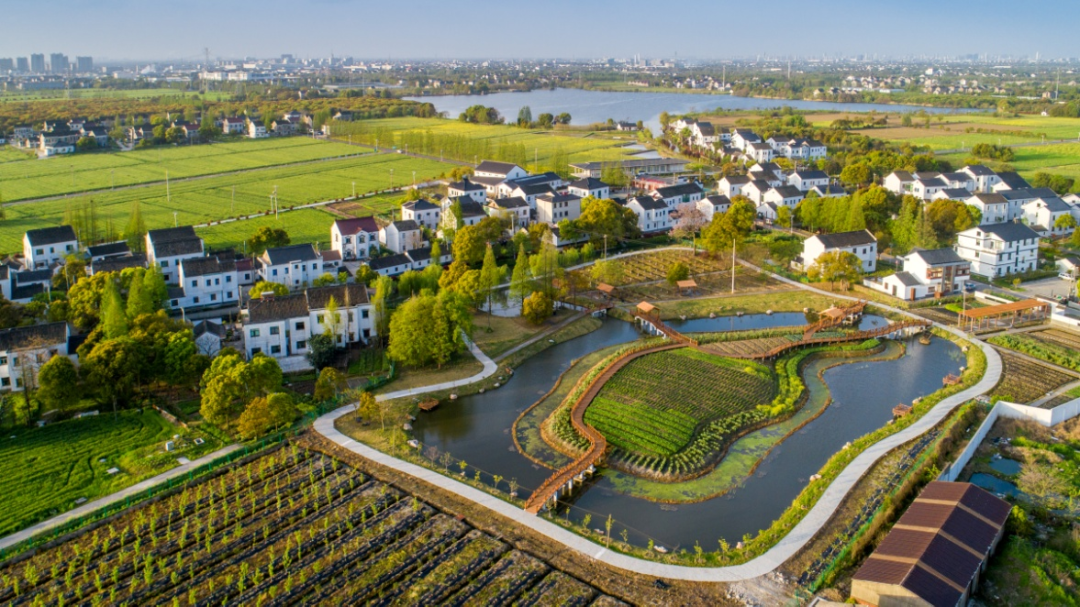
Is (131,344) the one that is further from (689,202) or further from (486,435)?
(689,202)

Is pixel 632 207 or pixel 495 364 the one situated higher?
pixel 632 207

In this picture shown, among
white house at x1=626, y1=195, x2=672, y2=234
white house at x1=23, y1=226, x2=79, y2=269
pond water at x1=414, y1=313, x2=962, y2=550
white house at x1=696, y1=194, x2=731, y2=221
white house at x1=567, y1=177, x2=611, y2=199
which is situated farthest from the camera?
white house at x1=567, y1=177, x2=611, y2=199

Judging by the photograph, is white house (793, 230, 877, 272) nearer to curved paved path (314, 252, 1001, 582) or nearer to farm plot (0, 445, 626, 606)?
curved paved path (314, 252, 1001, 582)

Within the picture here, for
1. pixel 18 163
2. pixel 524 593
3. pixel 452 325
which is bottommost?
pixel 524 593

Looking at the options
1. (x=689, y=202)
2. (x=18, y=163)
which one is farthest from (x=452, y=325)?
(x=18, y=163)

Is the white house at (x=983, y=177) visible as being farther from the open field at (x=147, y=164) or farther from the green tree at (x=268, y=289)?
the open field at (x=147, y=164)

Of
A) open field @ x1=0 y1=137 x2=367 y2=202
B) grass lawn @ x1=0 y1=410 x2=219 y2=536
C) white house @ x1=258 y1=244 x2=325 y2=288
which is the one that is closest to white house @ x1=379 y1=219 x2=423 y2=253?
white house @ x1=258 y1=244 x2=325 y2=288

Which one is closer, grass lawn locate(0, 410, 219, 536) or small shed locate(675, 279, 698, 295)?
grass lawn locate(0, 410, 219, 536)
